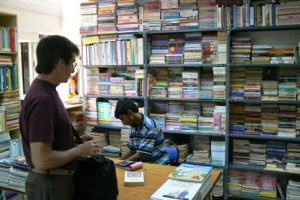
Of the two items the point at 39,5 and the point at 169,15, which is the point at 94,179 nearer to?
the point at 169,15

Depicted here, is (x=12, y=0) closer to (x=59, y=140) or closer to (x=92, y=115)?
(x=92, y=115)

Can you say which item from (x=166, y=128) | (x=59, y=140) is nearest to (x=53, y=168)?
(x=59, y=140)

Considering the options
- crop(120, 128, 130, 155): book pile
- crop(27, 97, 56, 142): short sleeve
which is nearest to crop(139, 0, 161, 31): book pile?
crop(120, 128, 130, 155): book pile

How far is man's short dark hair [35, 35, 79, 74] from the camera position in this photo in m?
1.49

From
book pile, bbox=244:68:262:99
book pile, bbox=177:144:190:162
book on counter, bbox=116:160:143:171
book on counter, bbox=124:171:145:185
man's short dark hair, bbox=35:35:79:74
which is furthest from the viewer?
book pile, bbox=177:144:190:162

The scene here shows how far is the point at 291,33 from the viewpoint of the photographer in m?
3.45

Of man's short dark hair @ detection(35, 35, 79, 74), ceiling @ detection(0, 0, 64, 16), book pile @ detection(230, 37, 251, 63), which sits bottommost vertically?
man's short dark hair @ detection(35, 35, 79, 74)

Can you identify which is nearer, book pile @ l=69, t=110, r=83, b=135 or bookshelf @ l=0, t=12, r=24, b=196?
bookshelf @ l=0, t=12, r=24, b=196

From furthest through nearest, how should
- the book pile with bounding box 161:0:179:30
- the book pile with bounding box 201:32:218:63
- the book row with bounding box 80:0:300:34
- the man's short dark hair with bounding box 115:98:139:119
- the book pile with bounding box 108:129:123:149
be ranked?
1. the book pile with bounding box 108:129:123:149
2. the book pile with bounding box 161:0:179:30
3. the book pile with bounding box 201:32:218:63
4. the book row with bounding box 80:0:300:34
5. the man's short dark hair with bounding box 115:98:139:119

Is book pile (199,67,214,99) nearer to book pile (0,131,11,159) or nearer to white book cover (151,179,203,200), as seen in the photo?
white book cover (151,179,203,200)

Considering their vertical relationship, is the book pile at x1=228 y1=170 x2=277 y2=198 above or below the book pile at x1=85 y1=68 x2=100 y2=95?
below

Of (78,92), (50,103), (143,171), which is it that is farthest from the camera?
(78,92)

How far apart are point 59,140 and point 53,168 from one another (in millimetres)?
135

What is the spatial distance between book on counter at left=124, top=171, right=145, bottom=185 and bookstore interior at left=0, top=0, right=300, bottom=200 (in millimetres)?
879
